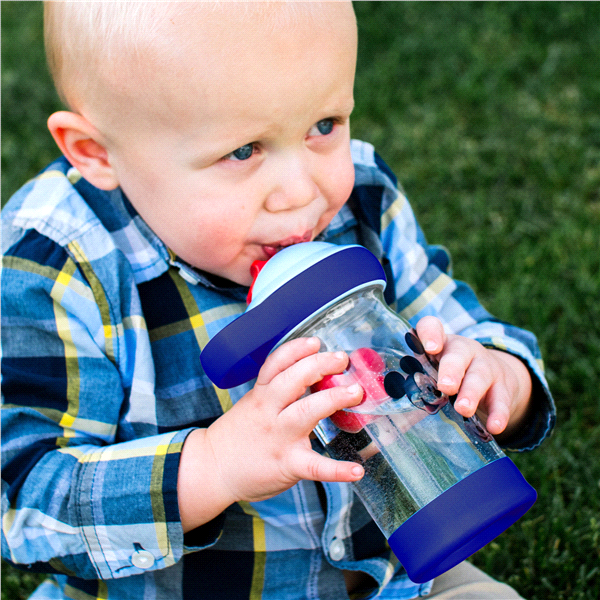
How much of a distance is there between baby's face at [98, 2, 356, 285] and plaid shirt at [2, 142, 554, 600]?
0.14m

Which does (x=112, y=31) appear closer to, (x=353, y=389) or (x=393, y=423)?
(x=353, y=389)

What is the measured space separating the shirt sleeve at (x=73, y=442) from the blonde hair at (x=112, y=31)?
0.36m

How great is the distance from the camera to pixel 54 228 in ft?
5.12

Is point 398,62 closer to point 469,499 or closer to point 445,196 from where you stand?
point 445,196

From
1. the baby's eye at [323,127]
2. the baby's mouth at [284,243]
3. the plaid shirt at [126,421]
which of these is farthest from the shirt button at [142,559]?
the baby's eye at [323,127]

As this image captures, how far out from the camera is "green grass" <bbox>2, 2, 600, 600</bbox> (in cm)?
200

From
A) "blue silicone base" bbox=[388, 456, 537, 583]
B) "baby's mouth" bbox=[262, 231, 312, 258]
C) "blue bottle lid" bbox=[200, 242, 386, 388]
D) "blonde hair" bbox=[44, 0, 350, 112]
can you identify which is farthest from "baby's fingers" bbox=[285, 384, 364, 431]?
"blonde hair" bbox=[44, 0, 350, 112]

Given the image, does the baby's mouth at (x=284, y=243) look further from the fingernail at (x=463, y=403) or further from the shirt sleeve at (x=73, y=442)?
the fingernail at (x=463, y=403)

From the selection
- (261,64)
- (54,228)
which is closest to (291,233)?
(261,64)

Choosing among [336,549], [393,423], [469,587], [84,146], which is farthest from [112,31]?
[469,587]

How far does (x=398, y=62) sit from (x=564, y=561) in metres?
2.88

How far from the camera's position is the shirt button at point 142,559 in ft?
4.72

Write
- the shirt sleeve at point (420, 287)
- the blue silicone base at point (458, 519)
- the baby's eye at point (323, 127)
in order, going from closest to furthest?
the blue silicone base at point (458, 519) → the baby's eye at point (323, 127) → the shirt sleeve at point (420, 287)

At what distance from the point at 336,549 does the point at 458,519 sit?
0.52 m
